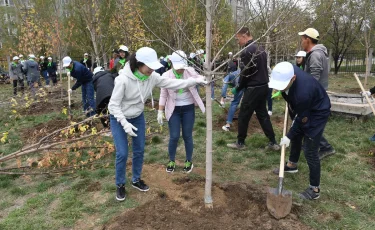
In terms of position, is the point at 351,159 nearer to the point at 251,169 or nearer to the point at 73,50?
the point at 251,169

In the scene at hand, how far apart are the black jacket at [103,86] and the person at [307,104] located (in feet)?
10.7

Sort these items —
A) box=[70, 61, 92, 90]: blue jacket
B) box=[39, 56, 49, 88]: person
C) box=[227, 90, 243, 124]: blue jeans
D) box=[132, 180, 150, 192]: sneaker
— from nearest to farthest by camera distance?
box=[132, 180, 150, 192]: sneaker, box=[227, 90, 243, 124]: blue jeans, box=[70, 61, 92, 90]: blue jacket, box=[39, 56, 49, 88]: person

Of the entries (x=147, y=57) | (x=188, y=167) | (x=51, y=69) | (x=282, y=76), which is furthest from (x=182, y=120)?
(x=51, y=69)

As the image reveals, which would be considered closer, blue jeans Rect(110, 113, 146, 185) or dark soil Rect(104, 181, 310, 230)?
dark soil Rect(104, 181, 310, 230)

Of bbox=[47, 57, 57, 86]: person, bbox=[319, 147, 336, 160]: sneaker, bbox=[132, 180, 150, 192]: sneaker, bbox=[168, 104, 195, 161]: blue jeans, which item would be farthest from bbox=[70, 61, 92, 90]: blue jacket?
bbox=[47, 57, 57, 86]: person

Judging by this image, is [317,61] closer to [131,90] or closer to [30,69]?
[131,90]

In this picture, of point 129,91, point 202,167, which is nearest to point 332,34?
point 202,167

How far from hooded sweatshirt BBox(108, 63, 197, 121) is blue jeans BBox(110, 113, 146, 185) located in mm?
128

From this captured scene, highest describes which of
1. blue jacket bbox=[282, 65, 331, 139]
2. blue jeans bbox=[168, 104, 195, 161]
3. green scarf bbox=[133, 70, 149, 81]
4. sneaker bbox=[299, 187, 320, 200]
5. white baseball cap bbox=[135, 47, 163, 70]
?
white baseball cap bbox=[135, 47, 163, 70]

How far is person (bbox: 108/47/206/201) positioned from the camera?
3.12m

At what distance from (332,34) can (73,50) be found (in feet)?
60.5

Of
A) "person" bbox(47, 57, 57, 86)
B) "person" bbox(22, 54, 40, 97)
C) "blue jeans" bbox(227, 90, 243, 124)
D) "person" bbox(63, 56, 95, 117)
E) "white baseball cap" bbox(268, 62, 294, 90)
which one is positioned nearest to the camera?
"white baseball cap" bbox(268, 62, 294, 90)

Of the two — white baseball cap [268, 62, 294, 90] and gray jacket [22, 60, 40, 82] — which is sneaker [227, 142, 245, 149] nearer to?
white baseball cap [268, 62, 294, 90]

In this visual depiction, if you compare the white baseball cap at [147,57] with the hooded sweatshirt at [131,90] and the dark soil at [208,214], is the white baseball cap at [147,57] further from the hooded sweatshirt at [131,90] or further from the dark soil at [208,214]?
the dark soil at [208,214]
